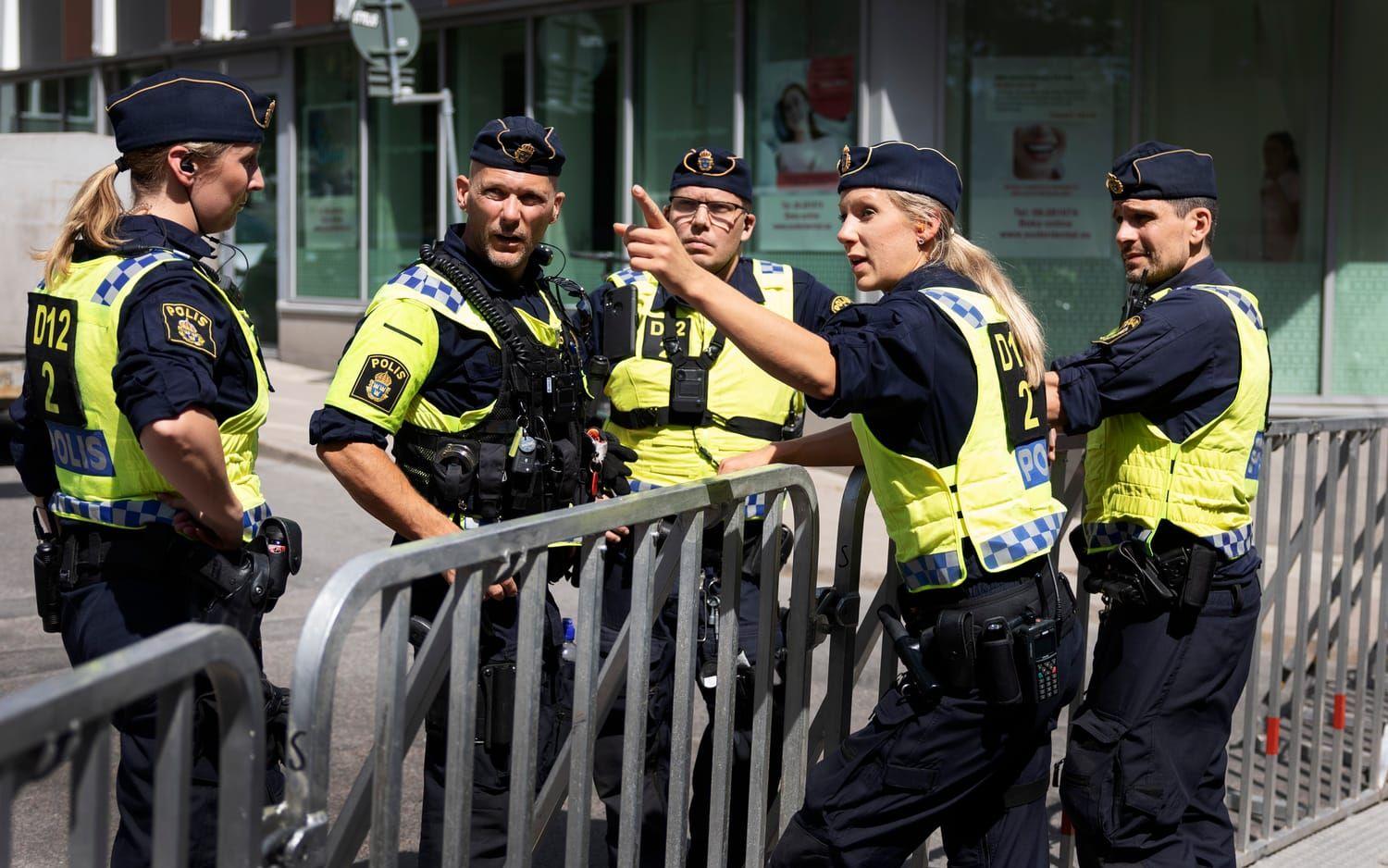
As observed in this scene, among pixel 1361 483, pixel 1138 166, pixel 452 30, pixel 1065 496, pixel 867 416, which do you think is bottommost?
pixel 1361 483

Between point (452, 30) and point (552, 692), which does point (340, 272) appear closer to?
point (452, 30)

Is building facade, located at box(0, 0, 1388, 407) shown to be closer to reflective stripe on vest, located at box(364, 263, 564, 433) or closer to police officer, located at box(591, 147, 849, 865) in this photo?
police officer, located at box(591, 147, 849, 865)

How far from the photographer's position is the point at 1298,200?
10555 mm

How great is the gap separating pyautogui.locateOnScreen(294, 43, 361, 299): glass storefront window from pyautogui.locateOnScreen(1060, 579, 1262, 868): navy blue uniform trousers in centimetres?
1371

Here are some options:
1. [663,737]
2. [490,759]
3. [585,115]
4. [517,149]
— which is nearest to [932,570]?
[490,759]

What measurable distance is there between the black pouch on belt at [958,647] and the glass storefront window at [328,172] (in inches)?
550

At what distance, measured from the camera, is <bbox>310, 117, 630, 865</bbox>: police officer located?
3254mm

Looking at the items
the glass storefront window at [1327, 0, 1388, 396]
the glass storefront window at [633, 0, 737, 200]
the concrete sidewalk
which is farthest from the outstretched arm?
the glass storefront window at [633, 0, 737, 200]

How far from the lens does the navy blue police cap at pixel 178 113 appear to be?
316cm

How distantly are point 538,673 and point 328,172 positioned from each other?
14829 mm

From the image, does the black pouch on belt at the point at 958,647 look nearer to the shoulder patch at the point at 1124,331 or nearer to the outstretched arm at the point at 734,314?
the outstretched arm at the point at 734,314

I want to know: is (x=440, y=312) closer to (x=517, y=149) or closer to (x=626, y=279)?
(x=517, y=149)

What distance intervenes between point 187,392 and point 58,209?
956 centimetres

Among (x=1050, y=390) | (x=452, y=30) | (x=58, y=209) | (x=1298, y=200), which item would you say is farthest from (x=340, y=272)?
(x=1050, y=390)
